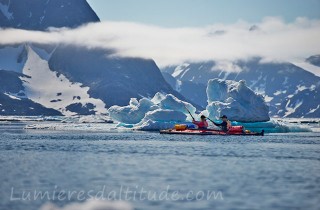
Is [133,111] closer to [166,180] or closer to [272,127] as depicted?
[272,127]

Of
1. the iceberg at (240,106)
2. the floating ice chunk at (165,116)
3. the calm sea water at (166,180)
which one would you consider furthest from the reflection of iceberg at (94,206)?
the floating ice chunk at (165,116)

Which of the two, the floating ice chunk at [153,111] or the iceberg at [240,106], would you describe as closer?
the iceberg at [240,106]

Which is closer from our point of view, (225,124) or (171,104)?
(225,124)

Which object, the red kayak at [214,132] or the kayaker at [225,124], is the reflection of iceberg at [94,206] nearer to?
the red kayak at [214,132]

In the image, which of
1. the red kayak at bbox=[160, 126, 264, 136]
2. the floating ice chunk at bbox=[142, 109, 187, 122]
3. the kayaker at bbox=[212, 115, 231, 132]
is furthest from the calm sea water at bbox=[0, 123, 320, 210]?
the floating ice chunk at bbox=[142, 109, 187, 122]

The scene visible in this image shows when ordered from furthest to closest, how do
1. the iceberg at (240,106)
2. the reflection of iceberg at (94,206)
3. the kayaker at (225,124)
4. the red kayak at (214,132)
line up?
the iceberg at (240,106), the kayaker at (225,124), the red kayak at (214,132), the reflection of iceberg at (94,206)

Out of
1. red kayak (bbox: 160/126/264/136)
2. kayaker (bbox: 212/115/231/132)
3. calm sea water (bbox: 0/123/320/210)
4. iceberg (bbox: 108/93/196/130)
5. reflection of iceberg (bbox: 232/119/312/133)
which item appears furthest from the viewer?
iceberg (bbox: 108/93/196/130)

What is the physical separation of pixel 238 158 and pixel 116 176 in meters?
24.6

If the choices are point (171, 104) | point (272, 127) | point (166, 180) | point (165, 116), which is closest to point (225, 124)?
point (165, 116)

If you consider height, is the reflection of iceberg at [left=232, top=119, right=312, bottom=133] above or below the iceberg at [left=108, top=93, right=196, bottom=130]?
below

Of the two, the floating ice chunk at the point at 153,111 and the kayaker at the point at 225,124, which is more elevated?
the floating ice chunk at the point at 153,111

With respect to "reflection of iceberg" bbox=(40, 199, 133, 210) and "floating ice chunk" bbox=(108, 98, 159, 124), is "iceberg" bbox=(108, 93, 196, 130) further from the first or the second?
"reflection of iceberg" bbox=(40, 199, 133, 210)

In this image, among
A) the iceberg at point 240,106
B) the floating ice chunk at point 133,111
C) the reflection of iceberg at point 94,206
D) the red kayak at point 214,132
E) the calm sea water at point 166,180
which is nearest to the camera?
the reflection of iceberg at point 94,206

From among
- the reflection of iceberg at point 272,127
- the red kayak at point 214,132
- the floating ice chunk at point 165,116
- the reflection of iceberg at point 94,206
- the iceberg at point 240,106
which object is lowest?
the reflection of iceberg at point 94,206
